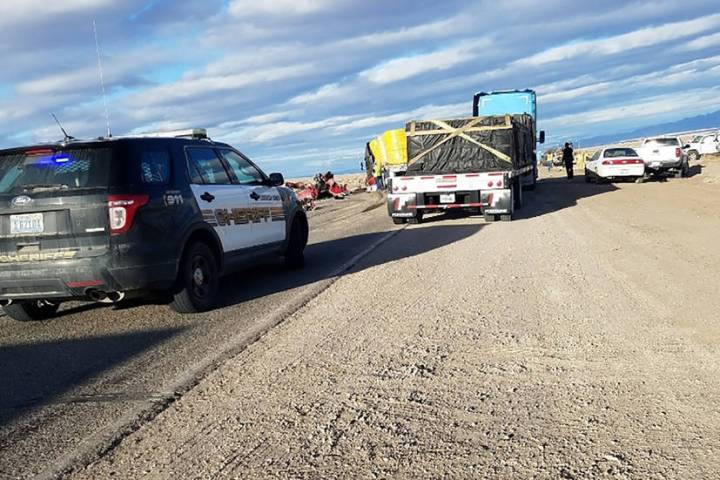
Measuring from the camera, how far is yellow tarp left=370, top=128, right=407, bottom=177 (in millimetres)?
30344

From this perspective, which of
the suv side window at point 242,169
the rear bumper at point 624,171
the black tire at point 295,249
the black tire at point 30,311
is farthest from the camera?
the rear bumper at point 624,171

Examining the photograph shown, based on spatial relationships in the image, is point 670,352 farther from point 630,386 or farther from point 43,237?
point 43,237

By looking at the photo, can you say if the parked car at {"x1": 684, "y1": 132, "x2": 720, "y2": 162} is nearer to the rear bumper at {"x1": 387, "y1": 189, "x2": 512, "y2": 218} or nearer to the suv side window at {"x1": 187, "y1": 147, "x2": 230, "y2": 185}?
the rear bumper at {"x1": 387, "y1": 189, "x2": 512, "y2": 218}

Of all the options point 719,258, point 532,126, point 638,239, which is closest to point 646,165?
point 532,126

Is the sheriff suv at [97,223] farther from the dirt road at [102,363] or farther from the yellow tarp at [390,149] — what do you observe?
the yellow tarp at [390,149]

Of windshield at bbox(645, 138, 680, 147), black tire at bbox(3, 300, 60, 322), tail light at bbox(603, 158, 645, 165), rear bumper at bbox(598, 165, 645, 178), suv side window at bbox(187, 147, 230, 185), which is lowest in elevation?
black tire at bbox(3, 300, 60, 322)

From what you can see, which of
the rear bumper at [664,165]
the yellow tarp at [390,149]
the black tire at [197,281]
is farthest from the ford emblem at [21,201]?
the rear bumper at [664,165]

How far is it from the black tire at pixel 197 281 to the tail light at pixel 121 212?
0.80 meters

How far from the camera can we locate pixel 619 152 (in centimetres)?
2694

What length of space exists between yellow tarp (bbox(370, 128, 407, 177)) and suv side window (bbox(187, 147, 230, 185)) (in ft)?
67.7

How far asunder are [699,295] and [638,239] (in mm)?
4222

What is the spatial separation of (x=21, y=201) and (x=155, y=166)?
4.06ft

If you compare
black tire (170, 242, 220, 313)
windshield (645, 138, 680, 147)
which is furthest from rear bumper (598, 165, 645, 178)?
black tire (170, 242, 220, 313)

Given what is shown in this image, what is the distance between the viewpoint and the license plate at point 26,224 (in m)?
6.12
